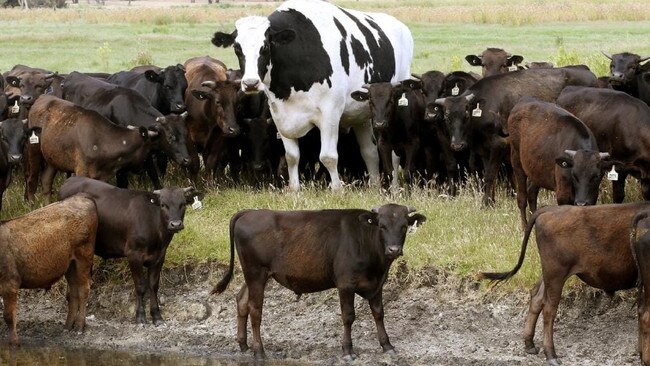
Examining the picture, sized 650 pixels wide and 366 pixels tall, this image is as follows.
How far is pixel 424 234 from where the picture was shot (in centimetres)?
1373

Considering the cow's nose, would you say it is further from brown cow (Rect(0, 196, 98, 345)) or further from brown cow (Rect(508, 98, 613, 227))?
brown cow (Rect(508, 98, 613, 227))

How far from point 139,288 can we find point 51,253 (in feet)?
3.44

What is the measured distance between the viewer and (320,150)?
18234 mm

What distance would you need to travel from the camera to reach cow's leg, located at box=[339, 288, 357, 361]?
11.6 metres

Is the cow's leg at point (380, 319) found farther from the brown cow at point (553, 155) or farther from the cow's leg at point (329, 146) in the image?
the cow's leg at point (329, 146)

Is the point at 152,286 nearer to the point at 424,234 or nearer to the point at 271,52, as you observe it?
the point at 424,234

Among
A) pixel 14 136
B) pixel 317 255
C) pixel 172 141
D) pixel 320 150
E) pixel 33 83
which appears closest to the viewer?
pixel 317 255

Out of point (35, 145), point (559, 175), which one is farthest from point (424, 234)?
point (35, 145)

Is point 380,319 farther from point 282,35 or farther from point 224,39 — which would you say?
point 224,39

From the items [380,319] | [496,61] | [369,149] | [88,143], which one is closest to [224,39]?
[369,149]

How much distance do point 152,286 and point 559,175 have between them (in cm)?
426

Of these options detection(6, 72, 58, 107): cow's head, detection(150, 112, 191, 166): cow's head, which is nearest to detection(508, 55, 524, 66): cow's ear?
detection(150, 112, 191, 166): cow's head

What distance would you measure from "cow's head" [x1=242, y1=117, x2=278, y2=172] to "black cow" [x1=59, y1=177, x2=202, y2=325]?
4304 millimetres

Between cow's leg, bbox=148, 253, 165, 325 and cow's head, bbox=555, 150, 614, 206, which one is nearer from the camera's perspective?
cow's head, bbox=555, 150, 614, 206
